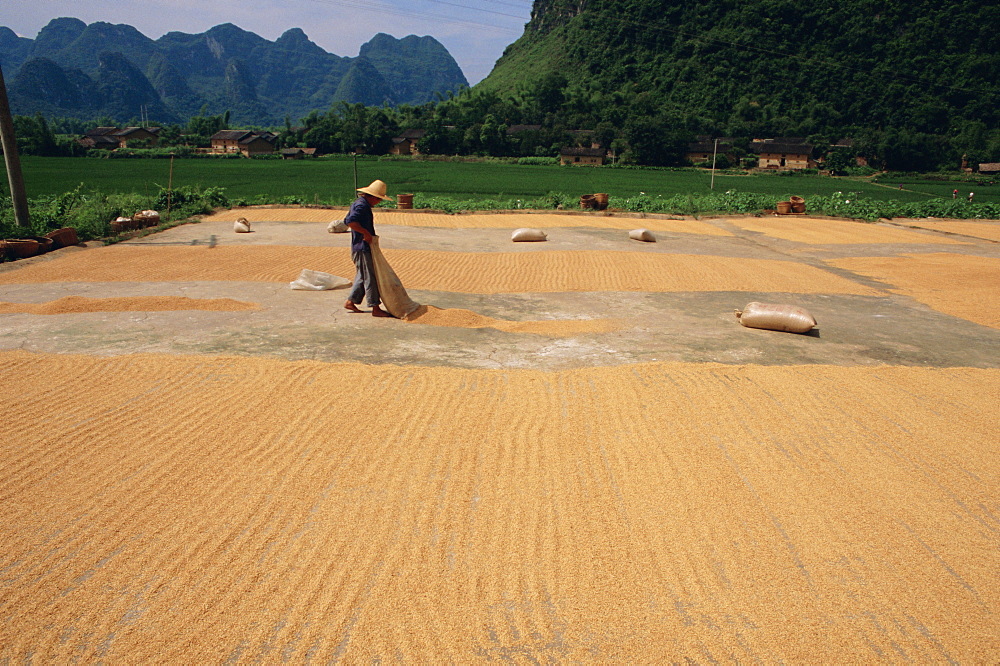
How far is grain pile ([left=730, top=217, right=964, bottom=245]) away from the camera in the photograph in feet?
61.3

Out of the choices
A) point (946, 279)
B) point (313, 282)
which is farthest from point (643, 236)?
point (313, 282)

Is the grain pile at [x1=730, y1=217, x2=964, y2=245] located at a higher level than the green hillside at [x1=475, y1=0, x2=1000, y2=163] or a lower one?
lower

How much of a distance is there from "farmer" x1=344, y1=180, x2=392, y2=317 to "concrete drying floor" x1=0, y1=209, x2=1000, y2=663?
0.33m

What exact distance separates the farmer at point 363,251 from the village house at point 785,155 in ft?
199

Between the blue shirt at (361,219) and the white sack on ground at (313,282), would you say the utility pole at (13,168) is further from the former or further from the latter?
the blue shirt at (361,219)

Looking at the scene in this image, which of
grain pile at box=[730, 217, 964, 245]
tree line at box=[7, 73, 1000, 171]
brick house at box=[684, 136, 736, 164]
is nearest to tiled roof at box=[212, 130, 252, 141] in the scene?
tree line at box=[7, 73, 1000, 171]

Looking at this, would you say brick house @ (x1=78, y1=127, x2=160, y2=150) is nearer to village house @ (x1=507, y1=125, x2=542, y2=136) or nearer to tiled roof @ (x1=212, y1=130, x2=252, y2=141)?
tiled roof @ (x1=212, y1=130, x2=252, y2=141)

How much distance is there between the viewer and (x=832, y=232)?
20.4 meters

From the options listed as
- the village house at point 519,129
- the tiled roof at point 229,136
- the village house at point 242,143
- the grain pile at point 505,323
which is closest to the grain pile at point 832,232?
the grain pile at point 505,323

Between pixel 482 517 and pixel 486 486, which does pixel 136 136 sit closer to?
pixel 486 486

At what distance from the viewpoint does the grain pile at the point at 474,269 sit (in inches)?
412

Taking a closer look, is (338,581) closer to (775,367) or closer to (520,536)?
(520,536)

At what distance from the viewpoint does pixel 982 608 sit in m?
3.32

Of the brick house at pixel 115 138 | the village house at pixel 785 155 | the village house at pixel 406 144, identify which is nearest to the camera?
the village house at pixel 785 155
